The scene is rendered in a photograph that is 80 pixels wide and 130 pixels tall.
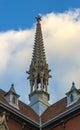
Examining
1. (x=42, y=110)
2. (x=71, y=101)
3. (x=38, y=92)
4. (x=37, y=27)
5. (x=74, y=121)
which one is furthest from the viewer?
(x=37, y=27)

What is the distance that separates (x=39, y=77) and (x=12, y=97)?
8213 mm

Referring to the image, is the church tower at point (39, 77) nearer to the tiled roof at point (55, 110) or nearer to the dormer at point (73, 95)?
the tiled roof at point (55, 110)

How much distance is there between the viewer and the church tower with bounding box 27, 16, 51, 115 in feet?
126

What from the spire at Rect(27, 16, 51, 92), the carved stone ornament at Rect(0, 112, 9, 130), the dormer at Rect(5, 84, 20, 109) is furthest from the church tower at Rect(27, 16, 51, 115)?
the carved stone ornament at Rect(0, 112, 9, 130)

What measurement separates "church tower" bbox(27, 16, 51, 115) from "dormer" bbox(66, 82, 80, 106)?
4.04 m

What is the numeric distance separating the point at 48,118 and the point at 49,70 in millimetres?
9726

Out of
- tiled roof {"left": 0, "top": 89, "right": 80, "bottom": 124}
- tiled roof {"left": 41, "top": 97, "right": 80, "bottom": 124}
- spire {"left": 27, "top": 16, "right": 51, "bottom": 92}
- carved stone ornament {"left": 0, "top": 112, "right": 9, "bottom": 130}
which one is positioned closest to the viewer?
carved stone ornament {"left": 0, "top": 112, "right": 9, "bottom": 130}

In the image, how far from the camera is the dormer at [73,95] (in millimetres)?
33219

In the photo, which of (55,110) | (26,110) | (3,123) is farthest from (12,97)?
(3,123)

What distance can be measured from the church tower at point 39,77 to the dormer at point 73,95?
13.3 ft

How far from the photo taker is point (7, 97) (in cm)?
3422

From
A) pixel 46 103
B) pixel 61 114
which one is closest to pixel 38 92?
pixel 46 103

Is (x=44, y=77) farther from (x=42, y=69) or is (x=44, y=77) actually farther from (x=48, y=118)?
(x=48, y=118)

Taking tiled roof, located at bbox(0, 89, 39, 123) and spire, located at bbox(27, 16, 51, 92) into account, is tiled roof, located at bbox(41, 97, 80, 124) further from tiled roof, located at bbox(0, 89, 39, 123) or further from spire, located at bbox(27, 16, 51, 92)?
spire, located at bbox(27, 16, 51, 92)
